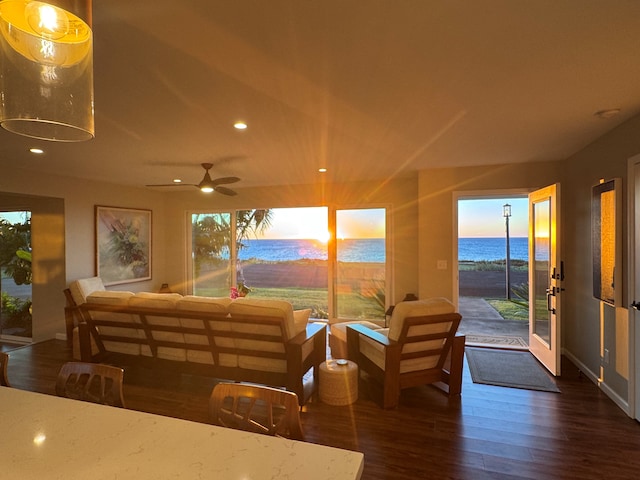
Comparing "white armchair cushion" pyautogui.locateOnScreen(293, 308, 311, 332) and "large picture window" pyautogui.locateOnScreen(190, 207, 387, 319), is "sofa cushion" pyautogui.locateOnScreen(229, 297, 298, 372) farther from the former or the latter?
"large picture window" pyautogui.locateOnScreen(190, 207, 387, 319)

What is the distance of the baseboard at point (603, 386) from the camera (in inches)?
115

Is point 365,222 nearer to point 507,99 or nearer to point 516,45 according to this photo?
point 507,99

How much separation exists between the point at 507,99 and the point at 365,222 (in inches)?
144

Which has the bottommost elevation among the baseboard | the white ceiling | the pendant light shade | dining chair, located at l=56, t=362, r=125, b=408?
the baseboard

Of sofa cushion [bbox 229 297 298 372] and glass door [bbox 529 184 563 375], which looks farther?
glass door [bbox 529 184 563 375]

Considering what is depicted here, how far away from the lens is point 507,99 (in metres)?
2.44

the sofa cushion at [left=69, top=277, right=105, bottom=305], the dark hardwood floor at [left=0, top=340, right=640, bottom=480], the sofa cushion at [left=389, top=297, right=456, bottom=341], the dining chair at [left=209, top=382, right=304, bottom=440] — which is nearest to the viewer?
the dining chair at [left=209, top=382, right=304, bottom=440]

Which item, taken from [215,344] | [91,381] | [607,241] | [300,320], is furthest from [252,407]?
[607,241]

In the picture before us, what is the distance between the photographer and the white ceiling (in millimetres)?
1512

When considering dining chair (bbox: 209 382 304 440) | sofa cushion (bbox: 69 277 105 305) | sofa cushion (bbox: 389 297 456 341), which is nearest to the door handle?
sofa cushion (bbox: 389 297 456 341)

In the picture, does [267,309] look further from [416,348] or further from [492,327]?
[492,327]

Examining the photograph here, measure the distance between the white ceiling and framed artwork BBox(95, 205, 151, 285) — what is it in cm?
196

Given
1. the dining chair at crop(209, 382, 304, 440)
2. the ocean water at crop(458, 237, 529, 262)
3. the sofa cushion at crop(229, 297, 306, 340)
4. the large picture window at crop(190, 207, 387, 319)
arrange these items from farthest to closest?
the ocean water at crop(458, 237, 529, 262) → the large picture window at crop(190, 207, 387, 319) → the sofa cushion at crop(229, 297, 306, 340) → the dining chair at crop(209, 382, 304, 440)

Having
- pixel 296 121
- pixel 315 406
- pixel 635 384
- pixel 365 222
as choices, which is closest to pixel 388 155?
pixel 296 121
